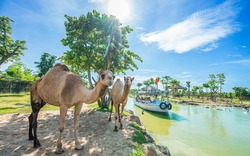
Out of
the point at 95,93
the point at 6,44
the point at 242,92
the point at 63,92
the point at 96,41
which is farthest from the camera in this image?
the point at 242,92

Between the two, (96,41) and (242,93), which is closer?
(96,41)

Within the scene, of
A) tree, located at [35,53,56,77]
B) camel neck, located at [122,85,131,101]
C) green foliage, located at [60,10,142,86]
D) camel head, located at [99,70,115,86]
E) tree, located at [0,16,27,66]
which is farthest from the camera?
tree, located at [35,53,56,77]

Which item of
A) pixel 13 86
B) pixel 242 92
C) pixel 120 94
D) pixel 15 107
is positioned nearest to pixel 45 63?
pixel 13 86

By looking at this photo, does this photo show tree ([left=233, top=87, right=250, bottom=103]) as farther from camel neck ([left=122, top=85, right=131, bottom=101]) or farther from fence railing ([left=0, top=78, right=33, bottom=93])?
fence railing ([left=0, top=78, right=33, bottom=93])

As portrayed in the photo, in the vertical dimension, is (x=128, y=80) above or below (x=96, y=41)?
below

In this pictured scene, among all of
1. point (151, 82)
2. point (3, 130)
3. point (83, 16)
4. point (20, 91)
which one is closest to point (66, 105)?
point (3, 130)

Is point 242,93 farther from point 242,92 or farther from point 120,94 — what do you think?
point 120,94

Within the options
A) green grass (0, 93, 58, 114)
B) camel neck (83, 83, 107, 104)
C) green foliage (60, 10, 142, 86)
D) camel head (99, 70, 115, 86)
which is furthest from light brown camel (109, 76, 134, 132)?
green grass (0, 93, 58, 114)

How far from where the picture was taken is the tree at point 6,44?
76.7ft

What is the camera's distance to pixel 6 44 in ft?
78.9

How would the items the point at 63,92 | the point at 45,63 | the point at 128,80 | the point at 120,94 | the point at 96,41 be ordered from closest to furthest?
the point at 63,92 → the point at 128,80 → the point at 120,94 → the point at 96,41 → the point at 45,63

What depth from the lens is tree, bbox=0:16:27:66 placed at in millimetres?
23375

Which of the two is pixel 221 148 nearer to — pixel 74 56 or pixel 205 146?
pixel 205 146

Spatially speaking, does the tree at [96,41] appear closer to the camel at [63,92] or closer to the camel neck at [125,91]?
the camel neck at [125,91]
